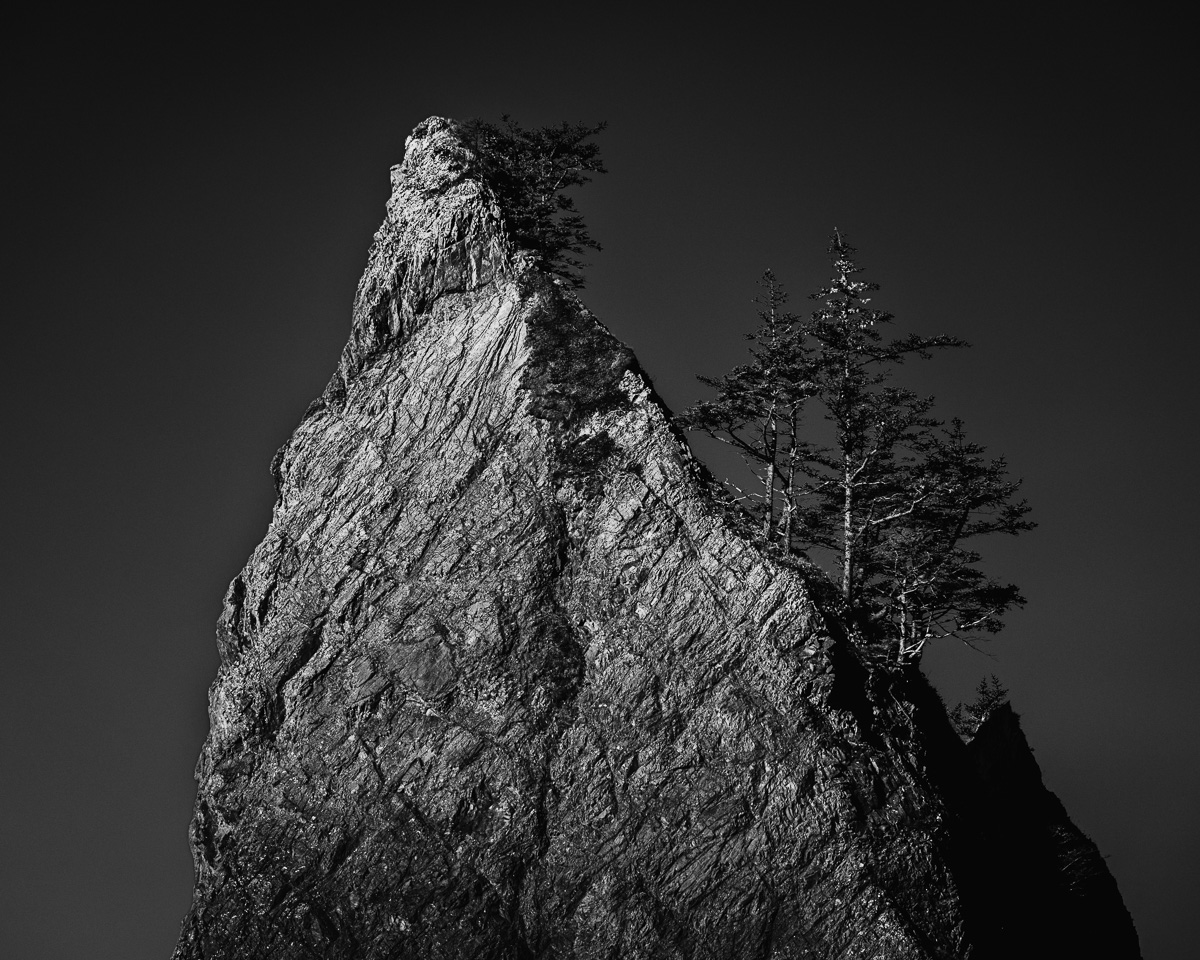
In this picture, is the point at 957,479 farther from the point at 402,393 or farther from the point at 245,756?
the point at 245,756

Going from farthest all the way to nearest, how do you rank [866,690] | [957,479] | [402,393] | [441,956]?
[957,479], [402,393], [866,690], [441,956]

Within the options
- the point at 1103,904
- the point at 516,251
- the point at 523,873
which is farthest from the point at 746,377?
the point at 1103,904

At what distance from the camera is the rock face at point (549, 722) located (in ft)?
125

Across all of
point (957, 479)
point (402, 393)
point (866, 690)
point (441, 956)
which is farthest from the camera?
point (957, 479)

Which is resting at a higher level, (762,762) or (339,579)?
(339,579)

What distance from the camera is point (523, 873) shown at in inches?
1510

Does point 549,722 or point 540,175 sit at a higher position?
point 540,175

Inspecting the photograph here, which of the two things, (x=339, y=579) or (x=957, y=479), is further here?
(x=957, y=479)

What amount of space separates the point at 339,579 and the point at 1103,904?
24.9 meters

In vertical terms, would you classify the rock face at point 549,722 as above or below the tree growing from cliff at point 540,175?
below

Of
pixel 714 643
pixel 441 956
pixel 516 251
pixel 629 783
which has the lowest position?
pixel 441 956

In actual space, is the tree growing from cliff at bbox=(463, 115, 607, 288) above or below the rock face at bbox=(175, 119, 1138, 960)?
above

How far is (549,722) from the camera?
39.5 m

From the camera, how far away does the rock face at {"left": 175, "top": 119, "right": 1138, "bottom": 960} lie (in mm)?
38062
